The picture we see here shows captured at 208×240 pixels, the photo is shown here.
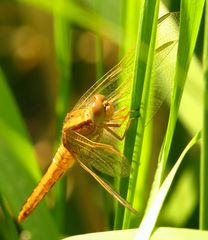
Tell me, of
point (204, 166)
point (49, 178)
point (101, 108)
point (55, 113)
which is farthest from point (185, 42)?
point (55, 113)

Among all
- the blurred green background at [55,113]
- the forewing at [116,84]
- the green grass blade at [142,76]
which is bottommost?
the blurred green background at [55,113]

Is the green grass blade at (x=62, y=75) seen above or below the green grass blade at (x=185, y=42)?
below

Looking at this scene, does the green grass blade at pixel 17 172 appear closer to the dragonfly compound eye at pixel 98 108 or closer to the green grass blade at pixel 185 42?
the dragonfly compound eye at pixel 98 108

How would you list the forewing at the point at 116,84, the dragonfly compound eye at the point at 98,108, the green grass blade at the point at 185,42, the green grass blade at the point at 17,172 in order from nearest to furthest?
the green grass blade at the point at 185,42 → the green grass blade at the point at 17,172 → the forewing at the point at 116,84 → the dragonfly compound eye at the point at 98,108

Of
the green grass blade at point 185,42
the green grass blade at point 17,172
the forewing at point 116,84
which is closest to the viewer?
the green grass blade at point 185,42

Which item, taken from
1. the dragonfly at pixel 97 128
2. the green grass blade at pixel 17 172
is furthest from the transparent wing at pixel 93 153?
the green grass blade at pixel 17 172

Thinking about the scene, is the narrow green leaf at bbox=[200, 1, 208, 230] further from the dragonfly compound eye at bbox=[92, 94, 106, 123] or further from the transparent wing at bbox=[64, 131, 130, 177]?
the dragonfly compound eye at bbox=[92, 94, 106, 123]

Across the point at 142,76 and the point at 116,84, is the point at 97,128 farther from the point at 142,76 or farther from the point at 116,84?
the point at 142,76

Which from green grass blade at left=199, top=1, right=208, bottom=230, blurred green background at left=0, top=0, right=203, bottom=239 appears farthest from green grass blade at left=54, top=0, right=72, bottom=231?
green grass blade at left=199, top=1, right=208, bottom=230
